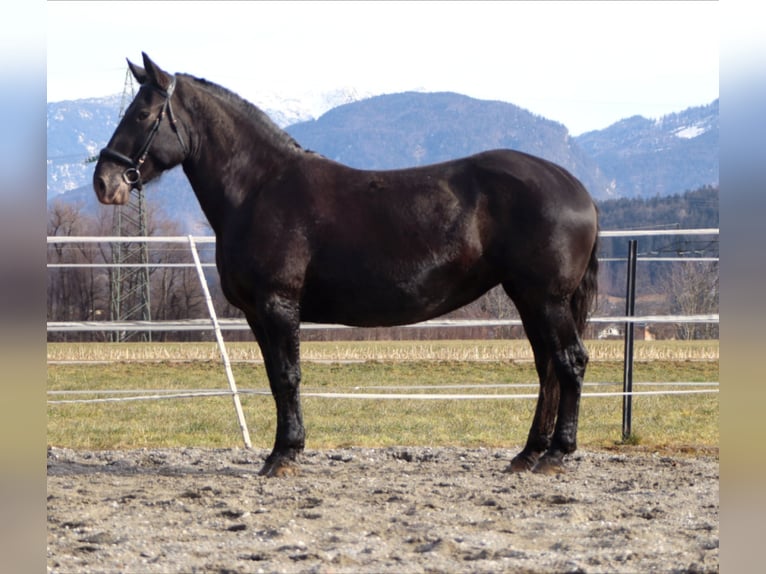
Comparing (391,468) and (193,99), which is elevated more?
(193,99)

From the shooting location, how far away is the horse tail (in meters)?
6.39

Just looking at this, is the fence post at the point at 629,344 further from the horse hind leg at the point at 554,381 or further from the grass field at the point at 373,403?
the horse hind leg at the point at 554,381

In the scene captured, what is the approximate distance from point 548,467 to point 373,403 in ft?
22.9

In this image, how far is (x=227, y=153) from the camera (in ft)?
20.7

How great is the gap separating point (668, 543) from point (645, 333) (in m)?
38.3

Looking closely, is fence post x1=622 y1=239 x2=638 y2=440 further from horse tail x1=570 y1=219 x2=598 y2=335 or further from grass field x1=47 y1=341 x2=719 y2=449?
horse tail x1=570 y1=219 x2=598 y2=335

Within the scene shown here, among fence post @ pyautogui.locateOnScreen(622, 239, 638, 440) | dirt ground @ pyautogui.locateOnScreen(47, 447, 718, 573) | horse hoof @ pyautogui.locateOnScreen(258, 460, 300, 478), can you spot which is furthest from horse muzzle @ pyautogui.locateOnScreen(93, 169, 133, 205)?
fence post @ pyautogui.locateOnScreen(622, 239, 638, 440)

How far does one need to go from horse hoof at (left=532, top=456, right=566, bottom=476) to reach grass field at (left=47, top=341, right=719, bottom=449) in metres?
1.34

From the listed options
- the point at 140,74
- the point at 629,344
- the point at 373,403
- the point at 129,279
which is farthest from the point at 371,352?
the point at 129,279

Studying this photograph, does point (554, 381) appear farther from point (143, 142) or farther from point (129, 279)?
point (129, 279)

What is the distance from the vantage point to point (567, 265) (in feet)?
19.8
